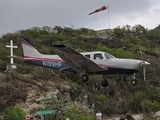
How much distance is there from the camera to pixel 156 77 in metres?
74.9

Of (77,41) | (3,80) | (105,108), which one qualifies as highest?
(77,41)

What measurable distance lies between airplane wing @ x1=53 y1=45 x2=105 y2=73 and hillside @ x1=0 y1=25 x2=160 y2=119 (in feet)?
21.4

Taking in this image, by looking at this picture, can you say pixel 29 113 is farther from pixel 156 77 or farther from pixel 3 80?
pixel 156 77

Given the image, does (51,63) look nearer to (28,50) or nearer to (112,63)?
(28,50)

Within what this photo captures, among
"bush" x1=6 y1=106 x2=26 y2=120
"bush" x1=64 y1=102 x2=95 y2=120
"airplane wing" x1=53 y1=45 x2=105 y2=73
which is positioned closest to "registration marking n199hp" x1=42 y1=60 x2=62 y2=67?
"airplane wing" x1=53 y1=45 x2=105 y2=73

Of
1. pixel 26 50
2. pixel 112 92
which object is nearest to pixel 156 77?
pixel 112 92

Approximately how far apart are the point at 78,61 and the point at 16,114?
1646cm

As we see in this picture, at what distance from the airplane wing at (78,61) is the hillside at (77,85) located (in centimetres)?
653

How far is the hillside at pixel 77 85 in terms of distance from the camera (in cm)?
5147

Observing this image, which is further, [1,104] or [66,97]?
[66,97]

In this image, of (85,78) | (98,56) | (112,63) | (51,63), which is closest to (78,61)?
(85,78)

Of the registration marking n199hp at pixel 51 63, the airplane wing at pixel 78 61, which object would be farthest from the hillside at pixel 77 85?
the registration marking n199hp at pixel 51 63

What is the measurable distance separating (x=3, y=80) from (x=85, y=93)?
39.0 ft

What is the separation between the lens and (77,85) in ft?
196
